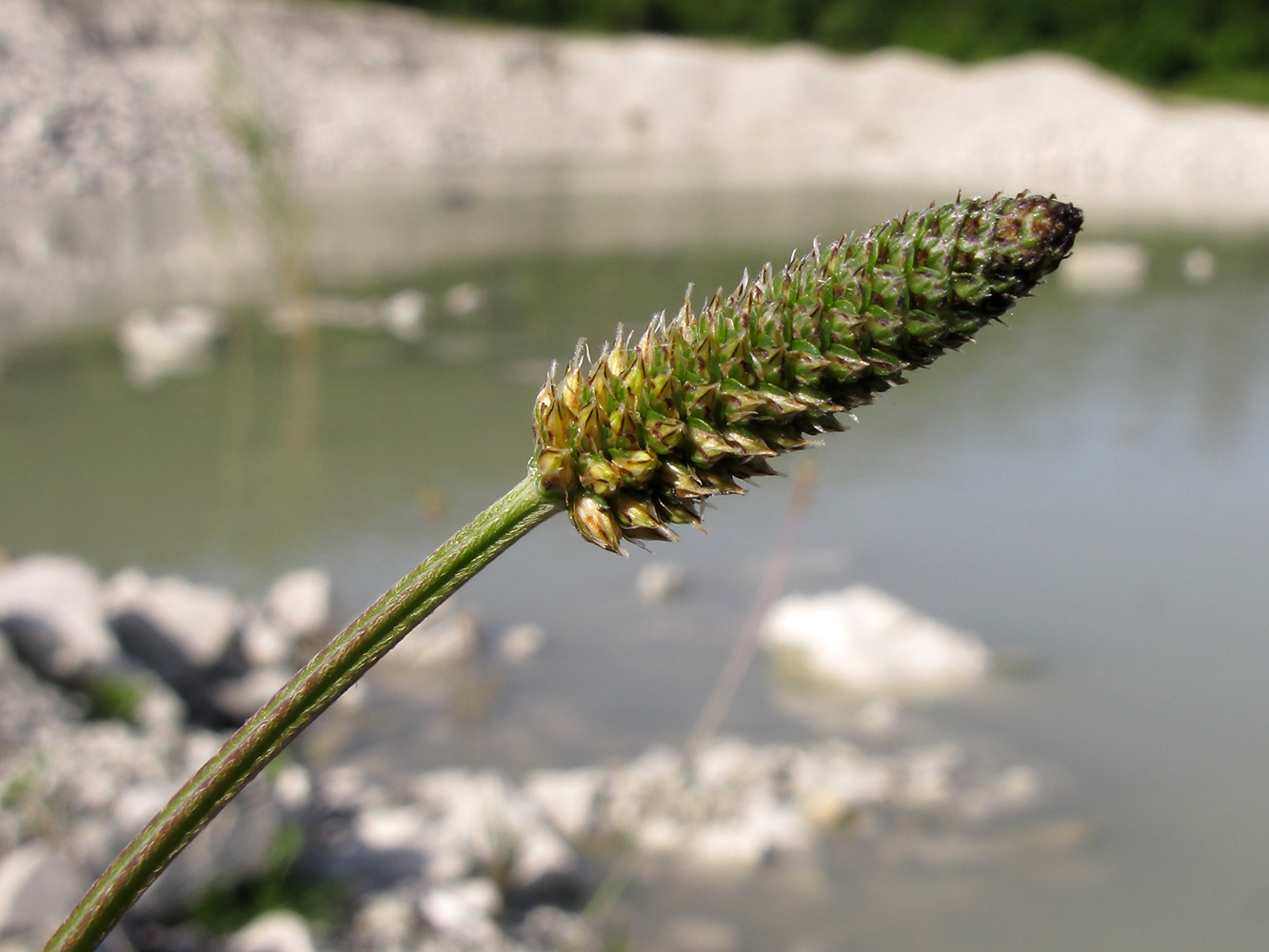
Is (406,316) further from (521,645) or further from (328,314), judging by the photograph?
(521,645)

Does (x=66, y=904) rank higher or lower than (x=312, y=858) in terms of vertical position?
higher

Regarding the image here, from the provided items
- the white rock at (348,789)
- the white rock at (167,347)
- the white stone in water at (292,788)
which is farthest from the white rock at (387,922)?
the white rock at (167,347)

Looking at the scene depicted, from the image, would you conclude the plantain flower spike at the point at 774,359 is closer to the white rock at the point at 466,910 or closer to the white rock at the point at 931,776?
the white rock at the point at 466,910

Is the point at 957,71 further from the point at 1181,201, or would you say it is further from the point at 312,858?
the point at 312,858

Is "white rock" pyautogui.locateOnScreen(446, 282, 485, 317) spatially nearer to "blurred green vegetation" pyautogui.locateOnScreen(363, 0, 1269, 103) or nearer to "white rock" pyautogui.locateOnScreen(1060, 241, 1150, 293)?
"white rock" pyautogui.locateOnScreen(1060, 241, 1150, 293)

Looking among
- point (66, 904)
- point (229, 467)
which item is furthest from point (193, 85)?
point (66, 904)

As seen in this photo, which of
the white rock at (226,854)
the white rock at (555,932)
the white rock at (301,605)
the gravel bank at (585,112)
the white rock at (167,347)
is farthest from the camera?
the gravel bank at (585,112)

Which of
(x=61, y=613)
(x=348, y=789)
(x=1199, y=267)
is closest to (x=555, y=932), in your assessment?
(x=348, y=789)
